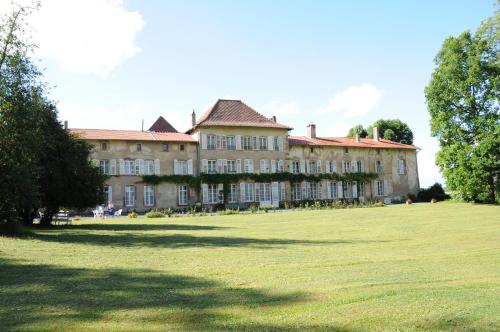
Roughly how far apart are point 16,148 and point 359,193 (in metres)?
37.9

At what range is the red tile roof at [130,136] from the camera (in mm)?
39250

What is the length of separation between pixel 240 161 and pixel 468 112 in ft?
64.0

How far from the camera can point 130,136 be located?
4059 cm

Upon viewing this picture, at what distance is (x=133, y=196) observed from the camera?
40344mm

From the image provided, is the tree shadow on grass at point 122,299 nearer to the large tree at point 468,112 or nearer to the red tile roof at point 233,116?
the large tree at point 468,112

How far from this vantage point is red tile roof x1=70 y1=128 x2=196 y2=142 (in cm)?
3925

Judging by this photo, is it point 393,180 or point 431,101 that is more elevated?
point 431,101

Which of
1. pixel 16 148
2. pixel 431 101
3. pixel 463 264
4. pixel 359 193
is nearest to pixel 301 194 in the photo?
pixel 359 193

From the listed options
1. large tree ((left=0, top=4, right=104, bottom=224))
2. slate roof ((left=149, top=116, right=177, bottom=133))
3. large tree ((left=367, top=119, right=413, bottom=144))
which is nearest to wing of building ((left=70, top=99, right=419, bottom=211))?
slate roof ((left=149, top=116, right=177, bottom=133))

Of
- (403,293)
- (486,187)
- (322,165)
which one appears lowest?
(403,293)

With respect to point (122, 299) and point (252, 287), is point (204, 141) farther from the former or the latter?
point (122, 299)

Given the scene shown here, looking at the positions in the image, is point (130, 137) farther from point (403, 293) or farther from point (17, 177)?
point (403, 293)

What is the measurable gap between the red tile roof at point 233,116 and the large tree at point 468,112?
14503 mm

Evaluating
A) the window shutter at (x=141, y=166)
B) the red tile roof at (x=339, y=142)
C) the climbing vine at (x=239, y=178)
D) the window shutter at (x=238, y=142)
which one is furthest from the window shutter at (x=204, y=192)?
the red tile roof at (x=339, y=142)
